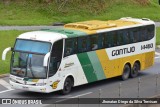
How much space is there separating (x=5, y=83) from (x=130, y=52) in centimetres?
693

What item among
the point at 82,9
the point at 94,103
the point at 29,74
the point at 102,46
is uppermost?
the point at 82,9

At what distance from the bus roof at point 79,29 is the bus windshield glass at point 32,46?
8.9 inches

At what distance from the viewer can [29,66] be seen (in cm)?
2142

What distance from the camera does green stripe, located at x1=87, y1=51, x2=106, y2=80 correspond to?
23.9 metres

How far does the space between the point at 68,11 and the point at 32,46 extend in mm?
29743

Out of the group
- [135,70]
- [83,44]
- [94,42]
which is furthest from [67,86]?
[135,70]

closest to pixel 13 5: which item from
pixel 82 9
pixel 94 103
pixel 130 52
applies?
pixel 82 9

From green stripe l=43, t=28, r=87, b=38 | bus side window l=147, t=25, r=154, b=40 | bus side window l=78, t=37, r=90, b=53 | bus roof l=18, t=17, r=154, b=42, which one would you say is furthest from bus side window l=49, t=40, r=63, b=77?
bus side window l=147, t=25, r=154, b=40

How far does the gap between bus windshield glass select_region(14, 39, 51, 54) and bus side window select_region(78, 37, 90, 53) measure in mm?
2153

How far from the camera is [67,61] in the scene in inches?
878

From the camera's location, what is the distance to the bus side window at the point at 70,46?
2232cm

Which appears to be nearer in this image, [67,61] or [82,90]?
[67,61]

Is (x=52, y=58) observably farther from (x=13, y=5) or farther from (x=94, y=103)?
(x=13, y=5)

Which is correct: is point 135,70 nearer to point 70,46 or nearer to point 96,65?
point 96,65
